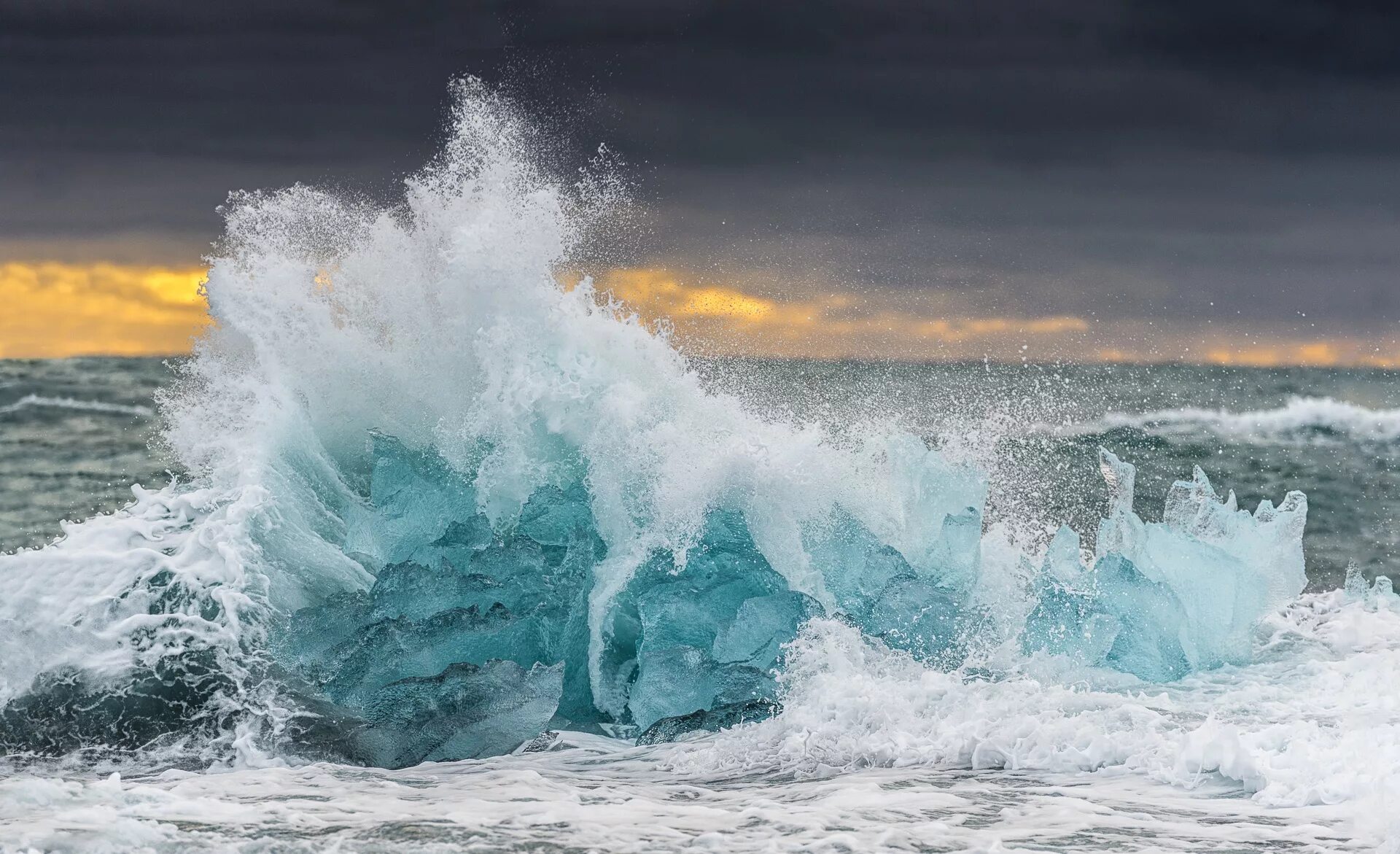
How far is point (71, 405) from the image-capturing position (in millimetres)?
38250

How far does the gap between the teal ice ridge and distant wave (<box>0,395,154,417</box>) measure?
3090 cm

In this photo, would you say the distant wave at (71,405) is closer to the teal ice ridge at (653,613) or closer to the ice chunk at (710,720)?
the teal ice ridge at (653,613)

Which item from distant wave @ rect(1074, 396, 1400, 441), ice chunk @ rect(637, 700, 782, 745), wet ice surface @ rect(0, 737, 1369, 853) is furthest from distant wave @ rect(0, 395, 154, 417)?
wet ice surface @ rect(0, 737, 1369, 853)

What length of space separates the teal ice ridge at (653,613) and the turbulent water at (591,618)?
0.02 meters

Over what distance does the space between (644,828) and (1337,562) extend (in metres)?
12.3

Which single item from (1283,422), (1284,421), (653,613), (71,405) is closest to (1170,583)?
(653,613)

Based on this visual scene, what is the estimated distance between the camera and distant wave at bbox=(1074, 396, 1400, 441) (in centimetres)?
3694

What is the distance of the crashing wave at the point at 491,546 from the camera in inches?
284

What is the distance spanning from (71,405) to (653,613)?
35.7 m

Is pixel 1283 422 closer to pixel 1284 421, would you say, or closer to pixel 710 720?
pixel 1284 421

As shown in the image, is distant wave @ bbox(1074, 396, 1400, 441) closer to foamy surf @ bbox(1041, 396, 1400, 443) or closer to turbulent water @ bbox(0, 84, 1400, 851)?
foamy surf @ bbox(1041, 396, 1400, 443)

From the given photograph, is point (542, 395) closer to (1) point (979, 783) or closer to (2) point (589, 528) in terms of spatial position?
(2) point (589, 528)

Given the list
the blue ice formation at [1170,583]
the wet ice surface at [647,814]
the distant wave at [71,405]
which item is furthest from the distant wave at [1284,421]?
the wet ice surface at [647,814]

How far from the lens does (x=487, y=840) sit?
201 inches
